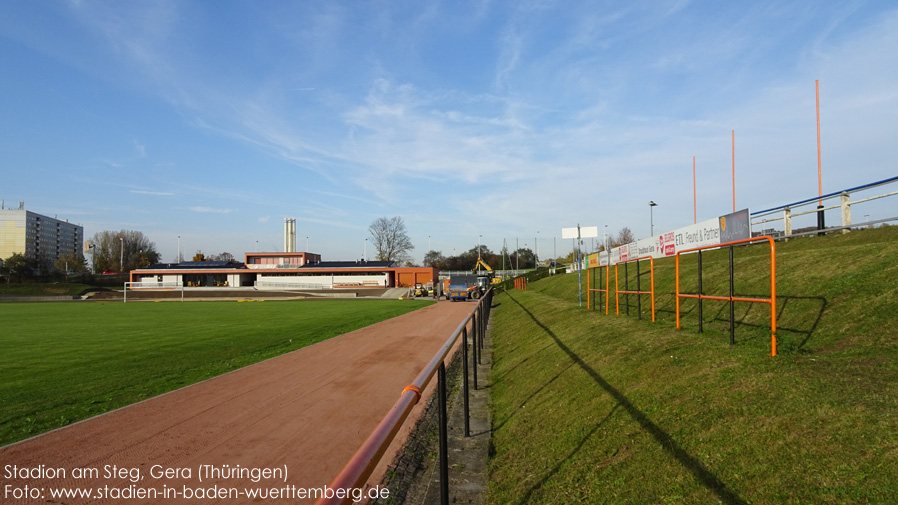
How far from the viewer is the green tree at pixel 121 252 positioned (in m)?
120

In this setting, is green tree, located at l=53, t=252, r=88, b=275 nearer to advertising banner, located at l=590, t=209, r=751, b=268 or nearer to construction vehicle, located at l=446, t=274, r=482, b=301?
construction vehicle, located at l=446, t=274, r=482, b=301

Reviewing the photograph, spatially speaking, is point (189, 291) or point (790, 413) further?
point (189, 291)

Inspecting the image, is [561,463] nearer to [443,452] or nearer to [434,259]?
[443,452]

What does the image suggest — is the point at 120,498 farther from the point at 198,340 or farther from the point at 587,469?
the point at 198,340

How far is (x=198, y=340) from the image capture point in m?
16.9

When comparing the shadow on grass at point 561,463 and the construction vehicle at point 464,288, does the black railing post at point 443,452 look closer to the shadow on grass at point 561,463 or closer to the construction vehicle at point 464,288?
the shadow on grass at point 561,463

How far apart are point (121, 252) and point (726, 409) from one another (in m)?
139

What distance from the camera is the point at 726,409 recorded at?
4.17 meters

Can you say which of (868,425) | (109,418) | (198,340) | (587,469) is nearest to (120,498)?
(109,418)

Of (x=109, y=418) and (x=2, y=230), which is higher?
(x=2, y=230)

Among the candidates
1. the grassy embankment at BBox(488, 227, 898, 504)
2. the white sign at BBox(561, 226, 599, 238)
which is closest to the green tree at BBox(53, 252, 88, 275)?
the white sign at BBox(561, 226, 599, 238)

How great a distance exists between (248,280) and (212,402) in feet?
260

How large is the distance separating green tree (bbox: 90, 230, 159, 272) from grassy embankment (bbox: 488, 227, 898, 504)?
134 meters

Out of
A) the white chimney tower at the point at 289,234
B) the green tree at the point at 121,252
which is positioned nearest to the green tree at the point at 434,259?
the white chimney tower at the point at 289,234
